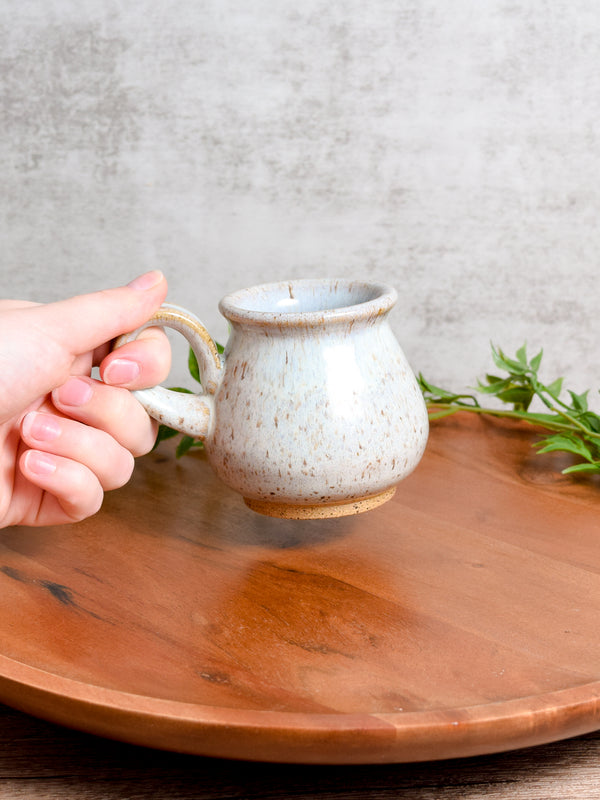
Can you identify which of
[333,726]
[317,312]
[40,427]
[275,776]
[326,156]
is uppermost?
[326,156]

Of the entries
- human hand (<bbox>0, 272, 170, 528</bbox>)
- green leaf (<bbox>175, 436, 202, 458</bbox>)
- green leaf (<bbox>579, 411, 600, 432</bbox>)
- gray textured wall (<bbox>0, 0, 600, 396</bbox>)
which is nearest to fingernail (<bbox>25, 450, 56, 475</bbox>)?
human hand (<bbox>0, 272, 170, 528</bbox>)

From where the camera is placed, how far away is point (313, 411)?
69 cm

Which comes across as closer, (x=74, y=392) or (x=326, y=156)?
(x=74, y=392)

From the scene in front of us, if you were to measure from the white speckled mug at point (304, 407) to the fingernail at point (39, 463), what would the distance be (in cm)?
10

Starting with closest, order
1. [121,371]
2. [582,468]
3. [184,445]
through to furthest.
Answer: [121,371] < [582,468] < [184,445]

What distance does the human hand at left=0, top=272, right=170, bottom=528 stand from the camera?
72cm

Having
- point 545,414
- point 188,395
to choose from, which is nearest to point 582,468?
point 545,414

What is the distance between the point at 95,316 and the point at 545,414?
1.78ft

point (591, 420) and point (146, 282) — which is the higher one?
point (146, 282)

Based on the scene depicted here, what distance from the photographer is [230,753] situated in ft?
1.74

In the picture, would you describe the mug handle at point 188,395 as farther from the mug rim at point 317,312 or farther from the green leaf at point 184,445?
the green leaf at point 184,445

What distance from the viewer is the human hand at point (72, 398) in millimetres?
719

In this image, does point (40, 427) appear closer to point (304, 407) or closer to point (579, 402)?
point (304, 407)

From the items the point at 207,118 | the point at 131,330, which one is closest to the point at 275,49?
the point at 207,118
